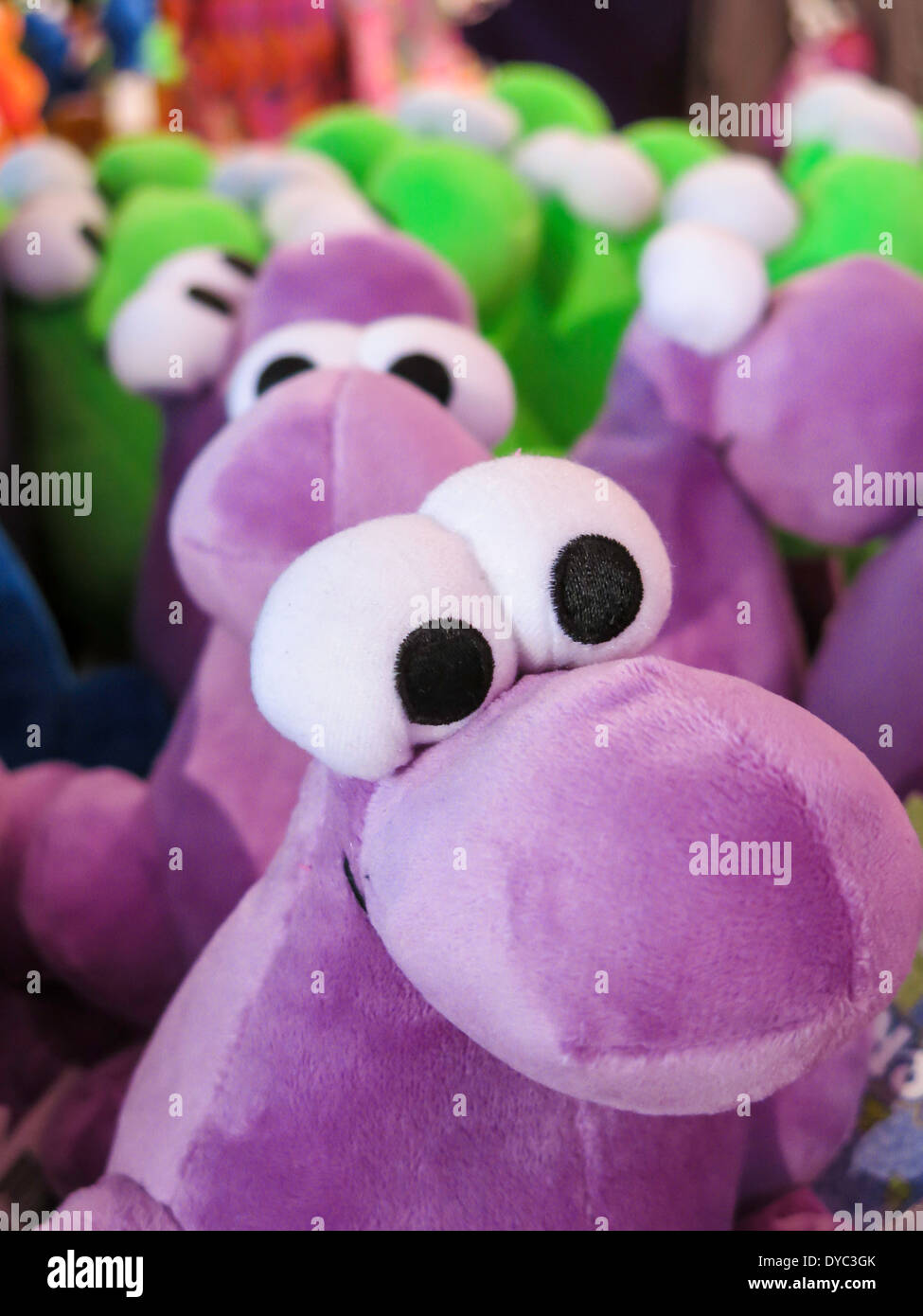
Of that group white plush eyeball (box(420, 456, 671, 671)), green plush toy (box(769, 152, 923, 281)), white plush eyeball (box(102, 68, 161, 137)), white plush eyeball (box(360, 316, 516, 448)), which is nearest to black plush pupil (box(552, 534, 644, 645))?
white plush eyeball (box(420, 456, 671, 671))

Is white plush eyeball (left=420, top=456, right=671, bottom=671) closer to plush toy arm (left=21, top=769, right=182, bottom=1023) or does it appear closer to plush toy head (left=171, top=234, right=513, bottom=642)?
plush toy head (left=171, top=234, right=513, bottom=642)

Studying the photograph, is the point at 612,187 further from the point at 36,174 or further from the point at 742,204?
the point at 36,174

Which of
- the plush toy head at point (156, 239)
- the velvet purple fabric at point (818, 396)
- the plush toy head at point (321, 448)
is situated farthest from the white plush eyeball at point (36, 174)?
the velvet purple fabric at point (818, 396)

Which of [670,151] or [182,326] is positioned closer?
[182,326]

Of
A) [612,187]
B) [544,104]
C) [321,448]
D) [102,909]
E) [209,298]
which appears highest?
[544,104]

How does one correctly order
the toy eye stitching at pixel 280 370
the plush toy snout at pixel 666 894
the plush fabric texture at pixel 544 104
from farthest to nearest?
the plush fabric texture at pixel 544 104 → the toy eye stitching at pixel 280 370 → the plush toy snout at pixel 666 894

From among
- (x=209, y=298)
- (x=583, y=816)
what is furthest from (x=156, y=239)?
(x=583, y=816)

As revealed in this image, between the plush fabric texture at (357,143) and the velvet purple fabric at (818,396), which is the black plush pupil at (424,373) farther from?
the plush fabric texture at (357,143)
